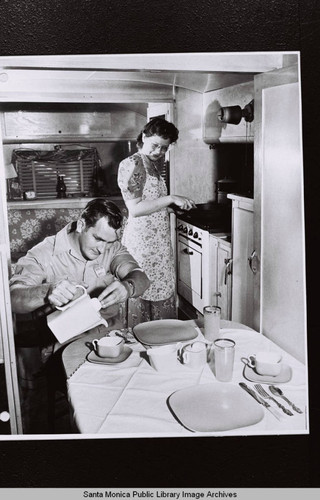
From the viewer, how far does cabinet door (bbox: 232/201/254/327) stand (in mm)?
1898

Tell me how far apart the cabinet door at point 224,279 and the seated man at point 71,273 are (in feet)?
1.81

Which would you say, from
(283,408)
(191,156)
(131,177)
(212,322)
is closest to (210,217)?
(191,156)

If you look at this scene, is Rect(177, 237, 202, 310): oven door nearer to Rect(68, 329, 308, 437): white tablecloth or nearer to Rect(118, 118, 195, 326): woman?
Rect(118, 118, 195, 326): woman

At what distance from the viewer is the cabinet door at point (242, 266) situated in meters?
1.90

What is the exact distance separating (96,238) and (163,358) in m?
0.57

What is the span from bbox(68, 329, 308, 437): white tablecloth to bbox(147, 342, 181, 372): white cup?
0.05 ft

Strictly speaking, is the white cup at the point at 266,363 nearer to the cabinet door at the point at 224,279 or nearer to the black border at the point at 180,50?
the black border at the point at 180,50

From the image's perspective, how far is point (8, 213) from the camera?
1.43 meters

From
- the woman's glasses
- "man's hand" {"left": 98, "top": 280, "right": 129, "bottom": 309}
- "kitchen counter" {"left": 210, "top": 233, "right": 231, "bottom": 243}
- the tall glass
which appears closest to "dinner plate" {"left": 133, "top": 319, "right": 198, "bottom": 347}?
the tall glass

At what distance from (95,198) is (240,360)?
729mm

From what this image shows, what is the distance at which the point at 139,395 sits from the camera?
3.80 ft

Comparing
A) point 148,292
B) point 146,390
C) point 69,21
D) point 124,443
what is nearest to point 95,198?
point 148,292

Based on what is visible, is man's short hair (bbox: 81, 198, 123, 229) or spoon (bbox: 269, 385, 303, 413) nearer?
spoon (bbox: 269, 385, 303, 413)

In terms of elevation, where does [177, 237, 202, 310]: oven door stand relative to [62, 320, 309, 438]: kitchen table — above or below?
above
